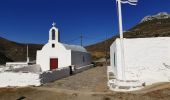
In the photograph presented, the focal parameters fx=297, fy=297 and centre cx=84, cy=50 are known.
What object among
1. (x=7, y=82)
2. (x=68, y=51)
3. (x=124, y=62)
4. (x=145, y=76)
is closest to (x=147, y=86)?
(x=145, y=76)

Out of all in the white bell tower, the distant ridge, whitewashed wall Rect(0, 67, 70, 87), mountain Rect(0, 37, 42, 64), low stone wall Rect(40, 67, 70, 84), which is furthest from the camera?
the distant ridge

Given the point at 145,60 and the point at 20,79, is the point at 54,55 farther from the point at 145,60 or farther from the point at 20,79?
the point at 145,60

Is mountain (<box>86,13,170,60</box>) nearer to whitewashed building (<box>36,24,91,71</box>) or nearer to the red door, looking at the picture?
whitewashed building (<box>36,24,91,71</box>)

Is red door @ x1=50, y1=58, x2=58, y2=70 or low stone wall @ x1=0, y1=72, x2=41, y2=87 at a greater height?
red door @ x1=50, y1=58, x2=58, y2=70

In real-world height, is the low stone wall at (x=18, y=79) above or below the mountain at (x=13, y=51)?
below

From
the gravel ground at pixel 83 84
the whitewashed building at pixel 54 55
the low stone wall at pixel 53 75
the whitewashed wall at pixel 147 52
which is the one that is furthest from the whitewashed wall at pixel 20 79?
the whitewashed building at pixel 54 55

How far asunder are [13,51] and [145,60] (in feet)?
236

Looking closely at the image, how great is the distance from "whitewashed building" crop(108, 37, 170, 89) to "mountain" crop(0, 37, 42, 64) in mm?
43891

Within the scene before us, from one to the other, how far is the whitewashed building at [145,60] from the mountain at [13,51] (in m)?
43.9

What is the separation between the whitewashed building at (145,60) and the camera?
18.7 m

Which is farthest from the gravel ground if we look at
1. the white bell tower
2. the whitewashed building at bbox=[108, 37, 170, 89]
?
the white bell tower

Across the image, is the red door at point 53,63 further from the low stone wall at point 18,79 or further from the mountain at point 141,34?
the mountain at point 141,34

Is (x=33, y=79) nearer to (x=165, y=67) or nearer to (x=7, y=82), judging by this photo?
(x=7, y=82)

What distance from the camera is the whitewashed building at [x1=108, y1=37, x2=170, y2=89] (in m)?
18.7
